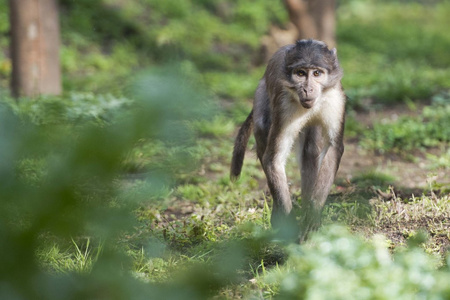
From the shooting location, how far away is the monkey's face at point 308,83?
15.2 feet

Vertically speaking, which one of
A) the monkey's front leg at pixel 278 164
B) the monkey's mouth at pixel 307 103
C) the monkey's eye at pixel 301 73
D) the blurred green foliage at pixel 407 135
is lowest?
the blurred green foliage at pixel 407 135

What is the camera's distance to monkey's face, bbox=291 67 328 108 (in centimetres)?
463

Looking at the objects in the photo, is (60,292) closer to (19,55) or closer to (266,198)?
(266,198)

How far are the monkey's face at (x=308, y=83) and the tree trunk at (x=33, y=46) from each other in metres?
5.06

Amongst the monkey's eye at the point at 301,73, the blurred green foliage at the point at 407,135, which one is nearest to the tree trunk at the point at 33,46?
the blurred green foliage at the point at 407,135

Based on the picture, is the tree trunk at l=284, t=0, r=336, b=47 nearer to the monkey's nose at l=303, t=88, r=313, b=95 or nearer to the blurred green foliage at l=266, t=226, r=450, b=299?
the monkey's nose at l=303, t=88, r=313, b=95

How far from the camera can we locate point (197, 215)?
18.1 feet

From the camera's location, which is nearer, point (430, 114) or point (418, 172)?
point (418, 172)

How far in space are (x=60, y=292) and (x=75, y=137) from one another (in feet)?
0.97

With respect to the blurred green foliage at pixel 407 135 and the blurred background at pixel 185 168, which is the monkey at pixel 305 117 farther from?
the blurred green foliage at pixel 407 135

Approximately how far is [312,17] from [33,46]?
6109 mm

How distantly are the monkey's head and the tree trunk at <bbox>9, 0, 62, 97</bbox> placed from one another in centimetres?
502

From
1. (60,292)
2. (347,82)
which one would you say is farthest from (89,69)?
(60,292)

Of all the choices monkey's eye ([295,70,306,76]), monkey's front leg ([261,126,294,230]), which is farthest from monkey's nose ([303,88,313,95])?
monkey's front leg ([261,126,294,230])
